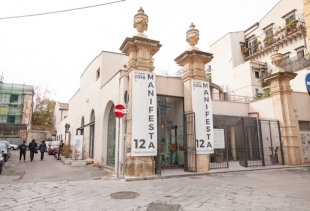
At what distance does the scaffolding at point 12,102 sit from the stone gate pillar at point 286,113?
1653 inches

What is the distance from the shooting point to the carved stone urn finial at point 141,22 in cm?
931

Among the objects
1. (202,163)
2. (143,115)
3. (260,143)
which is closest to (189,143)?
(202,163)

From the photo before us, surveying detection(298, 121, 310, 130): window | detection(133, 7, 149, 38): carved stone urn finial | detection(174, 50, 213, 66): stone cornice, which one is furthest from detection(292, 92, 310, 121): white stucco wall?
detection(133, 7, 149, 38): carved stone urn finial

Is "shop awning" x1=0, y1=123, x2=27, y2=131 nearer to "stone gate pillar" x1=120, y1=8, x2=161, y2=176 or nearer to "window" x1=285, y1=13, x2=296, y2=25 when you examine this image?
"stone gate pillar" x1=120, y1=8, x2=161, y2=176

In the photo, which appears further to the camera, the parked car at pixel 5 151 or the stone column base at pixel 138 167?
the parked car at pixel 5 151

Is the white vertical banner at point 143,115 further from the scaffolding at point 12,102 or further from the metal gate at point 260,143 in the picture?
the scaffolding at point 12,102

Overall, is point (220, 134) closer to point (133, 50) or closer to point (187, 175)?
point (187, 175)

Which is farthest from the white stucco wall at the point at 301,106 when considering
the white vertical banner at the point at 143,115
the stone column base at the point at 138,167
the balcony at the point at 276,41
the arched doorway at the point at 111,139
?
the arched doorway at the point at 111,139

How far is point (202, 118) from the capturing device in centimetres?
985

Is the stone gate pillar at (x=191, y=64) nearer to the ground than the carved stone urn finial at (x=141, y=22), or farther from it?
nearer to the ground

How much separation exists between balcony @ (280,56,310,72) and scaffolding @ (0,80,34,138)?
42573mm

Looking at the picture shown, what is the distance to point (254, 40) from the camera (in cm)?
2544

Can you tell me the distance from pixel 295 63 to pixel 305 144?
9.81 meters

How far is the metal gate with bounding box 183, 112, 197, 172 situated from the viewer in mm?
9461
